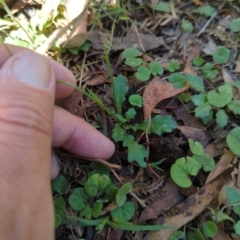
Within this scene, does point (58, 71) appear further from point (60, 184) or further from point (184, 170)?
point (184, 170)

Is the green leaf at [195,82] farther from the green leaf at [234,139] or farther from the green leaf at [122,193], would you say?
the green leaf at [122,193]

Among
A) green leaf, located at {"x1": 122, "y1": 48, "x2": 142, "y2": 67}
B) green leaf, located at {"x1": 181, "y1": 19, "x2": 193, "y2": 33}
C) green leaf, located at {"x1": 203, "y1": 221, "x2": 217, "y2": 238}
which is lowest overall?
green leaf, located at {"x1": 203, "y1": 221, "x2": 217, "y2": 238}

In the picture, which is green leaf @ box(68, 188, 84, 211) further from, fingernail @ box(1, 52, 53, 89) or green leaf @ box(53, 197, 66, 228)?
fingernail @ box(1, 52, 53, 89)

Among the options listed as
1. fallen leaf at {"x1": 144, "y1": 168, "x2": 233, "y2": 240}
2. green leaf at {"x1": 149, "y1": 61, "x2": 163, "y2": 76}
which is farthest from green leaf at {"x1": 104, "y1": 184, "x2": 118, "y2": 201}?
green leaf at {"x1": 149, "y1": 61, "x2": 163, "y2": 76}

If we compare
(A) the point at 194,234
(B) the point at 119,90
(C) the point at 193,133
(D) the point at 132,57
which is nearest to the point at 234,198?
(A) the point at 194,234

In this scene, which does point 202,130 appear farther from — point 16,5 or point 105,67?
point 16,5
